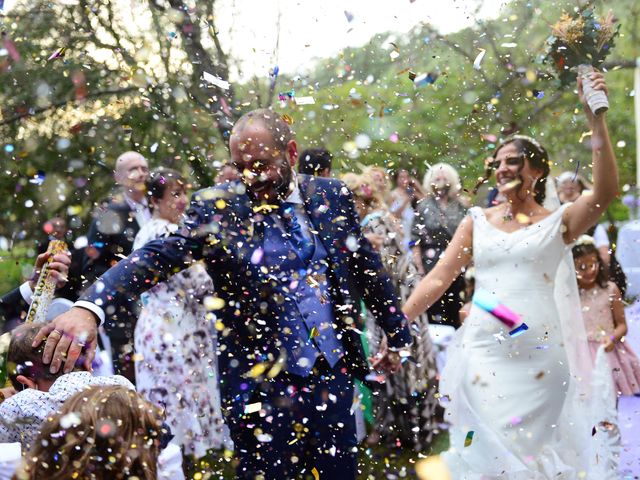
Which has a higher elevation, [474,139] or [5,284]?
[474,139]

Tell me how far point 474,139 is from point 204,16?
4218mm

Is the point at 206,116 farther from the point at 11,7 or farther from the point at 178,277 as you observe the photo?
the point at 178,277

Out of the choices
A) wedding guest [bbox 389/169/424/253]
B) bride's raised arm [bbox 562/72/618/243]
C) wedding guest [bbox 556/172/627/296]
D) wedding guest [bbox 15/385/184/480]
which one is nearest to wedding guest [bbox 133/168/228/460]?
wedding guest [bbox 389/169/424/253]

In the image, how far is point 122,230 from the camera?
19.2 ft

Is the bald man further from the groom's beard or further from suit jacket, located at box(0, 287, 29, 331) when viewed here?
the groom's beard

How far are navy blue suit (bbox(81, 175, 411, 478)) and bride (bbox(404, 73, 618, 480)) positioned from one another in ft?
3.17

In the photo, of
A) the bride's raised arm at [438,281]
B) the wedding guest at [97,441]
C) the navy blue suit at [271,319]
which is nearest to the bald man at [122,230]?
the bride's raised arm at [438,281]

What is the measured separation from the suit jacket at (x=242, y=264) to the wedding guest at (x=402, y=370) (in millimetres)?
2659

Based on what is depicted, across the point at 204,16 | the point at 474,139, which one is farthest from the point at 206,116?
the point at 474,139

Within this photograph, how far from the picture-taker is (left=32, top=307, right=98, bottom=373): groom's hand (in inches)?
107

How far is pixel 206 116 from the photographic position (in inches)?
344

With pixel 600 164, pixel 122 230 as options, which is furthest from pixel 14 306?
pixel 600 164

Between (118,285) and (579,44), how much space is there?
2240 mm

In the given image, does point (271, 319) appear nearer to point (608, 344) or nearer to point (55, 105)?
point (608, 344)
